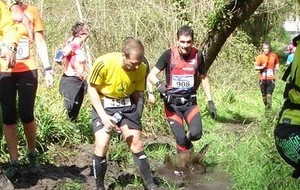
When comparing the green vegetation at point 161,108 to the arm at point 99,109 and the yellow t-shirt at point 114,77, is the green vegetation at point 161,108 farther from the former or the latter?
the yellow t-shirt at point 114,77

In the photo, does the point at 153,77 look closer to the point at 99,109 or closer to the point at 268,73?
the point at 99,109

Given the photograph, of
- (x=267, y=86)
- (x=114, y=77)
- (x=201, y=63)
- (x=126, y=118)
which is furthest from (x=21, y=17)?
(x=267, y=86)

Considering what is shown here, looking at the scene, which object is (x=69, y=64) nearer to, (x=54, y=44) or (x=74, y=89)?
(x=74, y=89)

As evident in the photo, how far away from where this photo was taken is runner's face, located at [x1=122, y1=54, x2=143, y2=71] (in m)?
6.21

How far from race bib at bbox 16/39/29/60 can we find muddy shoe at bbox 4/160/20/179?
1122 millimetres

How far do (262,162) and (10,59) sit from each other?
298 centimetres

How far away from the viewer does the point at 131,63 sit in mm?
6285

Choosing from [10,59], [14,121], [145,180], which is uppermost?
[10,59]

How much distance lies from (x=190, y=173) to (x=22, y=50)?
303 centimetres

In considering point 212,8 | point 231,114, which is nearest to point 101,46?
point 212,8

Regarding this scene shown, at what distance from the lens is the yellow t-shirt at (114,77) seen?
6488 mm

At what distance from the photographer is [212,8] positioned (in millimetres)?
13984

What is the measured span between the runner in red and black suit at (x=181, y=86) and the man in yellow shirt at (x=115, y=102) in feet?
4.78

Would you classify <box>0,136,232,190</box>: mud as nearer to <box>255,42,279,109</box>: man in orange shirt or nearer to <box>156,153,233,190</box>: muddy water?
<box>156,153,233,190</box>: muddy water
